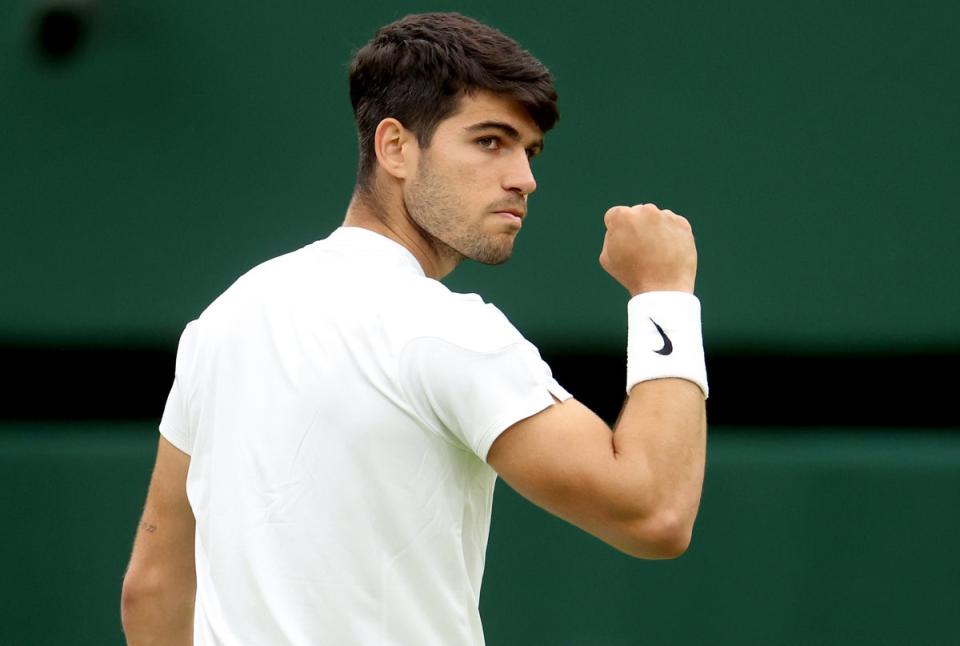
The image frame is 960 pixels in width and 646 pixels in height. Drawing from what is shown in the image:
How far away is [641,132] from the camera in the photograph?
220 centimetres

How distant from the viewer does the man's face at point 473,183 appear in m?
1.34

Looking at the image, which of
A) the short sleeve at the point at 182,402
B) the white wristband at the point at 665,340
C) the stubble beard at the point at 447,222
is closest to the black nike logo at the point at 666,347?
the white wristband at the point at 665,340

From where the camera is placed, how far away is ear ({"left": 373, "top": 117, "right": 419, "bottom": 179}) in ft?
4.47

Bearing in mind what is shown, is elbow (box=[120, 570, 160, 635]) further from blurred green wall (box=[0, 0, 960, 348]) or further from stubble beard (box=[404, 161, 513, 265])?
blurred green wall (box=[0, 0, 960, 348])

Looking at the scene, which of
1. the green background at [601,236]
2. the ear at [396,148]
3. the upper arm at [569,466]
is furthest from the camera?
the green background at [601,236]

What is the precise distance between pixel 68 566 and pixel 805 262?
127 cm

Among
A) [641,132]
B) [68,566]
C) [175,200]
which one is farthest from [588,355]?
[68,566]

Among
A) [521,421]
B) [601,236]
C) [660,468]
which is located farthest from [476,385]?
[601,236]

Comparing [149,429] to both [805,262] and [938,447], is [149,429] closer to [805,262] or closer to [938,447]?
[805,262]

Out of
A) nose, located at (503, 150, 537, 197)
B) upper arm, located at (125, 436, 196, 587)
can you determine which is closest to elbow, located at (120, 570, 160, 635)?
upper arm, located at (125, 436, 196, 587)

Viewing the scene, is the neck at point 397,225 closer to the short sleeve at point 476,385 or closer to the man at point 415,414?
the man at point 415,414

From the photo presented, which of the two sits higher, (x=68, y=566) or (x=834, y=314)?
(x=834, y=314)

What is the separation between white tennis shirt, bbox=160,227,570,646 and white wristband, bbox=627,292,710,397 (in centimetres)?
9

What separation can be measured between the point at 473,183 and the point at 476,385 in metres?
0.30
